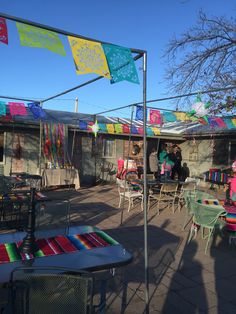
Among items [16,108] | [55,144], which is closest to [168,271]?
[16,108]

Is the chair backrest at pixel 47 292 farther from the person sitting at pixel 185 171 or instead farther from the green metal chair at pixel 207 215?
the person sitting at pixel 185 171

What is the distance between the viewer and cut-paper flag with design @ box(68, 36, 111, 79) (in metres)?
3.21

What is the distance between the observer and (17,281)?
6.74ft

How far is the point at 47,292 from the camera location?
2.09 metres

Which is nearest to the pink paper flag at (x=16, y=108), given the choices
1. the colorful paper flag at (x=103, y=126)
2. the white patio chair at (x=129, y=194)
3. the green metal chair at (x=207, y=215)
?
the colorful paper flag at (x=103, y=126)

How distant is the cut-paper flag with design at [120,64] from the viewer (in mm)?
3471

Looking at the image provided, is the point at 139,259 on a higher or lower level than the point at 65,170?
lower

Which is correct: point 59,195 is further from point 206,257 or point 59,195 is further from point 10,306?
point 10,306

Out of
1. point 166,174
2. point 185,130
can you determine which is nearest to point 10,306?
point 166,174

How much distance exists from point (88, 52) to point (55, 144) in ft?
28.8

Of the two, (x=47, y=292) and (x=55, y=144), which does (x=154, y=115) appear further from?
(x=47, y=292)

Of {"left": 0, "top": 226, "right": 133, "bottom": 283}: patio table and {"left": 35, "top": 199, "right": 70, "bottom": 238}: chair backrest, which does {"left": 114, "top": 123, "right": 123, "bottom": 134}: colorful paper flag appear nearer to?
{"left": 35, "top": 199, "right": 70, "bottom": 238}: chair backrest

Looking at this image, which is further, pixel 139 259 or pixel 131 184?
pixel 131 184

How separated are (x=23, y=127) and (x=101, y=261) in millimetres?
9914
